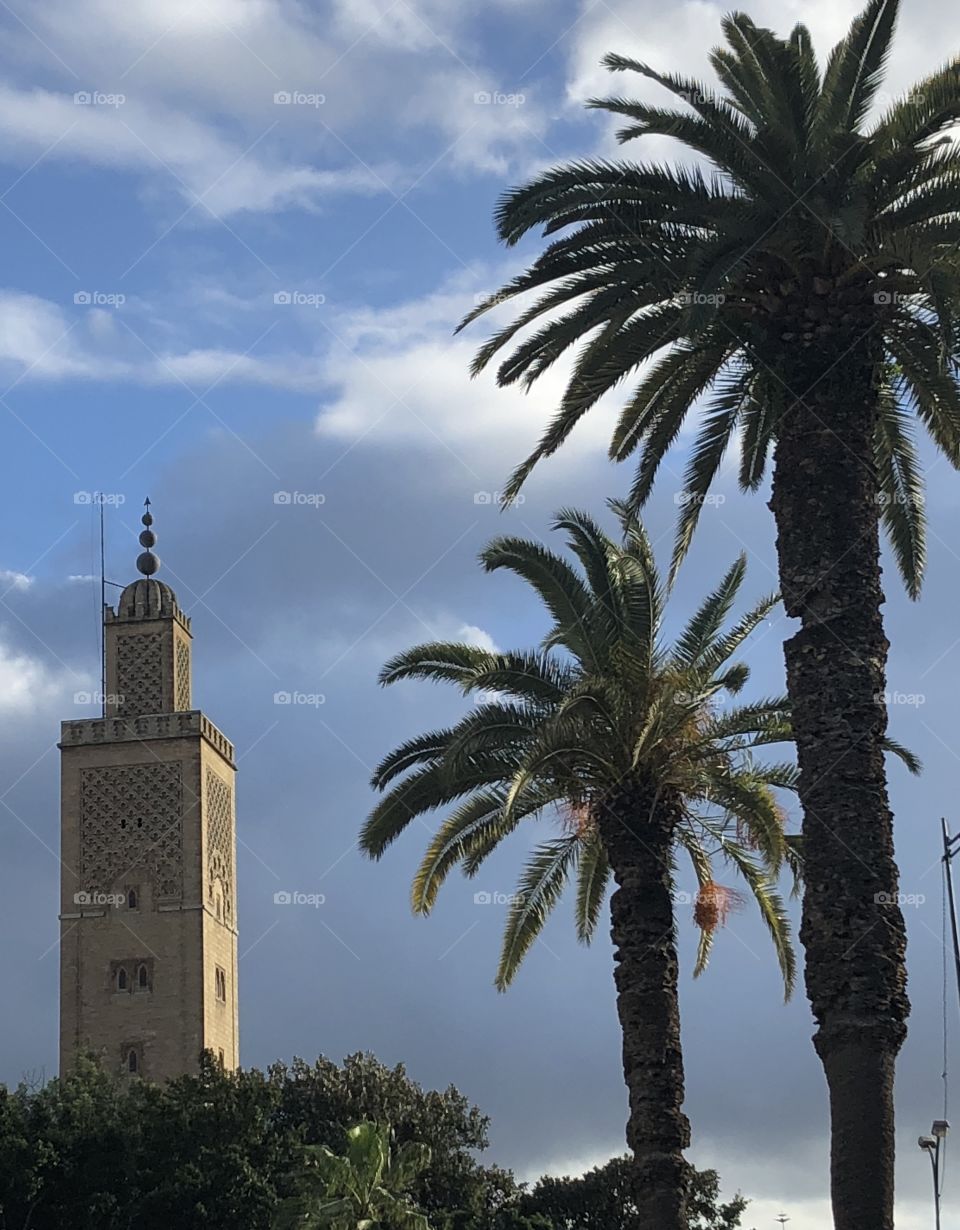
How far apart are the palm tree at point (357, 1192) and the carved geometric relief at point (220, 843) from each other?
24989 mm

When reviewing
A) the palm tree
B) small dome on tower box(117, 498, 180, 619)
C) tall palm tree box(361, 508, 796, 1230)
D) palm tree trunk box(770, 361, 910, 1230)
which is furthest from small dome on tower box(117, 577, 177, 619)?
palm tree trunk box(770, 361, 910, 1230)

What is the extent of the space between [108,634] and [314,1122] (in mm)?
21168

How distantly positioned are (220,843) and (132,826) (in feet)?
8.20

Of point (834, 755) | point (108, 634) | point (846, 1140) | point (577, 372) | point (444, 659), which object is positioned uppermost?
point (108, 634)

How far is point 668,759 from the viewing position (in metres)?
24.2

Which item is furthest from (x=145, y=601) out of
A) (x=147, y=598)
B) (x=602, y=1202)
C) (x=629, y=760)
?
(x=629, y=760)

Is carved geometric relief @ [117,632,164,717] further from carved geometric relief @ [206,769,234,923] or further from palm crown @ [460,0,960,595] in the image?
palm crown @ [460,0,960,595]

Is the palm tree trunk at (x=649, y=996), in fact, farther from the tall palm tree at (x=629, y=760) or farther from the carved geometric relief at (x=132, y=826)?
the carved geometric relief at (x=132, y=826)

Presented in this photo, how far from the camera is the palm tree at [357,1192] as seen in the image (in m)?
30.8

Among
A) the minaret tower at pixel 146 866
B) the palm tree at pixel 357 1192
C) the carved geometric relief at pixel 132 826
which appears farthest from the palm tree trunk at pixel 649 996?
the carved geometric relief at pixel 132 826

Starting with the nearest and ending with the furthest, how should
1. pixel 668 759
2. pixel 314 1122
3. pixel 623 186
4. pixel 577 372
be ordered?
pixel 623 186 → pixel 577 372 → pixel 668 759 → pixel 314 1122

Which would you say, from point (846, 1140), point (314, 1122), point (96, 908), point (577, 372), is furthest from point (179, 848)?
point (846, 1140)

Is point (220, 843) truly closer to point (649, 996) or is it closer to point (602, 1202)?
point (602, 1202)

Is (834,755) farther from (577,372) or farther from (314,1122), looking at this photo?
(314,1122)
